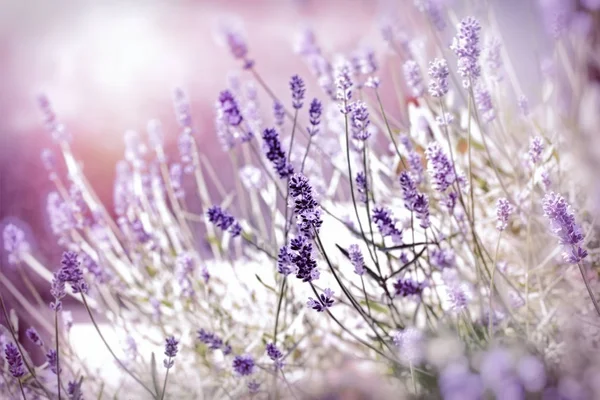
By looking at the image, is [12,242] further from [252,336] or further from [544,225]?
[544,225]

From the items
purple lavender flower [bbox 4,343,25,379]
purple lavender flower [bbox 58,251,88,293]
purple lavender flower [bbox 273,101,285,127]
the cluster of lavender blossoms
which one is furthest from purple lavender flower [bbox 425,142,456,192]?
purple lavender flower [bbox 4,343,25,379]

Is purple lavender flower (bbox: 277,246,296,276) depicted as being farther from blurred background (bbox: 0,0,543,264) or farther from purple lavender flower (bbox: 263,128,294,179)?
blurred background (bbox: 0,0,543,264)

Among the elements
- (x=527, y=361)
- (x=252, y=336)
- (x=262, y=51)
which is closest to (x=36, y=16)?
(x=262, y=51)

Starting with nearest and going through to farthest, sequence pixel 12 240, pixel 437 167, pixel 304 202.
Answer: pixel 304 202
pixel 437 167
pixel 12 240

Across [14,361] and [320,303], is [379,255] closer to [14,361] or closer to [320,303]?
[320,303]

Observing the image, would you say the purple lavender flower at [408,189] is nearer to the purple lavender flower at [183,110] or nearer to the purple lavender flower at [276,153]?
the purple lavender flower at [276,153]

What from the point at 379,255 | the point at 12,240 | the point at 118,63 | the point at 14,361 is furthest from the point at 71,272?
the point at 118,63
